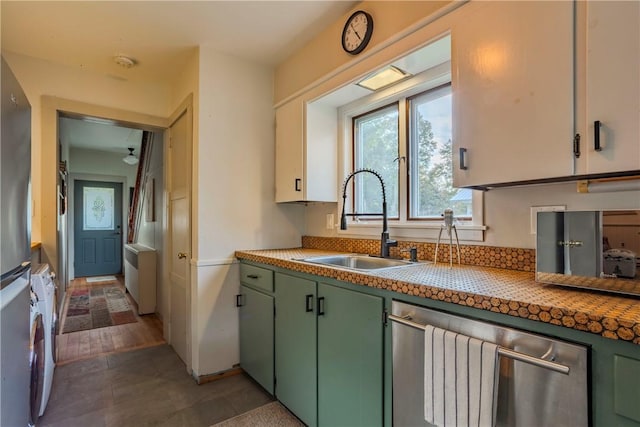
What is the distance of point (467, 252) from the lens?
5.43 ft

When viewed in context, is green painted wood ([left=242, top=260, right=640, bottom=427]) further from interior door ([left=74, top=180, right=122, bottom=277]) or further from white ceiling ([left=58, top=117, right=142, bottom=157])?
interior door ([left=74, top=180, right=122, bottom=277])

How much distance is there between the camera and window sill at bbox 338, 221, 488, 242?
1633 millimetres

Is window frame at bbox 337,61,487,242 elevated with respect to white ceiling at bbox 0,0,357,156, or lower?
lower

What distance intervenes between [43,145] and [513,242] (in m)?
3.34

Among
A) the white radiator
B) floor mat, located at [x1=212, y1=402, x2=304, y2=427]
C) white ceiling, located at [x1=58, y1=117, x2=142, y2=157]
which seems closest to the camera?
floor mat, located at [x1=212, y1=402, x2=304, y2=427]

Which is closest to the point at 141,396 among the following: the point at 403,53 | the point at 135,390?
the point at 135,390

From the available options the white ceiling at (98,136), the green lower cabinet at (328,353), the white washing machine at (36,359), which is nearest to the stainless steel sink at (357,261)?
the green lower cabinet at (328,353)

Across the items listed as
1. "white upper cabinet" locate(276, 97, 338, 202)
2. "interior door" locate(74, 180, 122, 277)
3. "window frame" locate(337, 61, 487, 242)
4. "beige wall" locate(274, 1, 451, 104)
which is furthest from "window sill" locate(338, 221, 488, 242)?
"interior door" locate(74, 180, 122, 277)

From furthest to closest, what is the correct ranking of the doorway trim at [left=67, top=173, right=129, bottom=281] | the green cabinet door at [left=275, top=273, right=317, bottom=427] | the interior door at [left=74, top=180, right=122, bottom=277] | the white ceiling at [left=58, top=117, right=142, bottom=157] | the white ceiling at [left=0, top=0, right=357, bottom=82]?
the interior door at [left=74, top=180, right=122, bottom=277] → the doorway trim at [left=67, top=173, right=129, bottom=281] → the white ceiling at [left=58, top=117, right=142, bottom=157] → the white ceiling at [left=0, top=0, right=357, bottom=82] → the green cabinet door at [left=275, top=273, right=317, bottom=427]

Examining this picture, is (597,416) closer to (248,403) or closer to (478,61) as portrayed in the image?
(478,61)

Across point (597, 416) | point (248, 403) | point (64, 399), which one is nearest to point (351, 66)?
point (597, 416)

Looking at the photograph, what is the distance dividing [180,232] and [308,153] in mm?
1286

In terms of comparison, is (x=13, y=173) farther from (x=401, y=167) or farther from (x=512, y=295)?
(x=401, y=167)

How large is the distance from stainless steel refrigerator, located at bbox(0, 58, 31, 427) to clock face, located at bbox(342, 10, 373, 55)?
1.62 meters
